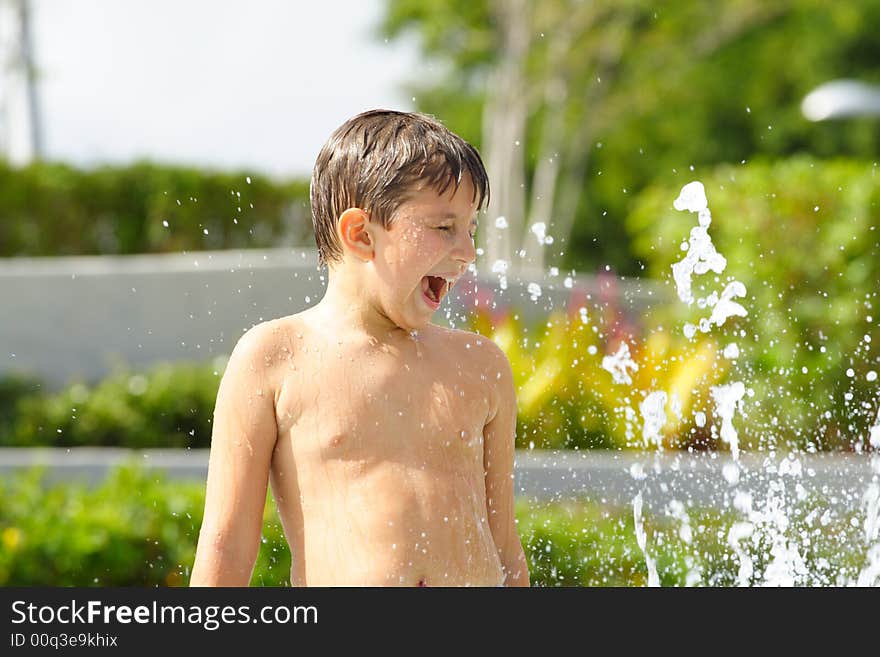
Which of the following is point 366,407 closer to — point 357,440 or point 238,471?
point 357,440

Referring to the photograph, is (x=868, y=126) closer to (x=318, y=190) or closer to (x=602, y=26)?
(x=602, y=26)

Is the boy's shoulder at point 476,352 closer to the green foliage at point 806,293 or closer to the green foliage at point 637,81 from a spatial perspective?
the green foliage at point 806,293

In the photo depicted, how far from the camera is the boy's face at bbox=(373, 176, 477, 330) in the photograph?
181 cm

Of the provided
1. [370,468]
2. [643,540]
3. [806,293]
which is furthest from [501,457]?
[806,293]

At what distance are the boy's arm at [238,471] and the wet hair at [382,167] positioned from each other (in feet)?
0.77

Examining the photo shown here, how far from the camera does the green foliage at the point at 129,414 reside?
24.5 feet

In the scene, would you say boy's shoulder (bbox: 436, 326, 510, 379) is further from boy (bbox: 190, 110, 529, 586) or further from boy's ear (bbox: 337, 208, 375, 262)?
boy's ear (bbox: 337, 208, 375, 262)

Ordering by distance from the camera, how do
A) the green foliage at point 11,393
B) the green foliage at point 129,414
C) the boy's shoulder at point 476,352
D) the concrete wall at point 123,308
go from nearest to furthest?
the boy's shoulder at point 476,352 < the green foliage at point 129,414 < the green foliage at point 11,393 < the concrete wall at point 123,308

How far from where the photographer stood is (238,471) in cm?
179

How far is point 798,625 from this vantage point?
1791 mm

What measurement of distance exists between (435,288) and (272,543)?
2.62 metres

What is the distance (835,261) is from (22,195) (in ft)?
22.6

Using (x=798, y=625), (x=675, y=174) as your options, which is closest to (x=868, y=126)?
(x=675, y=174)

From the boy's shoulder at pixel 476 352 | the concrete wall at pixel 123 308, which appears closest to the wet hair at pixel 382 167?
the boy's shoulder at pixel 476 352
